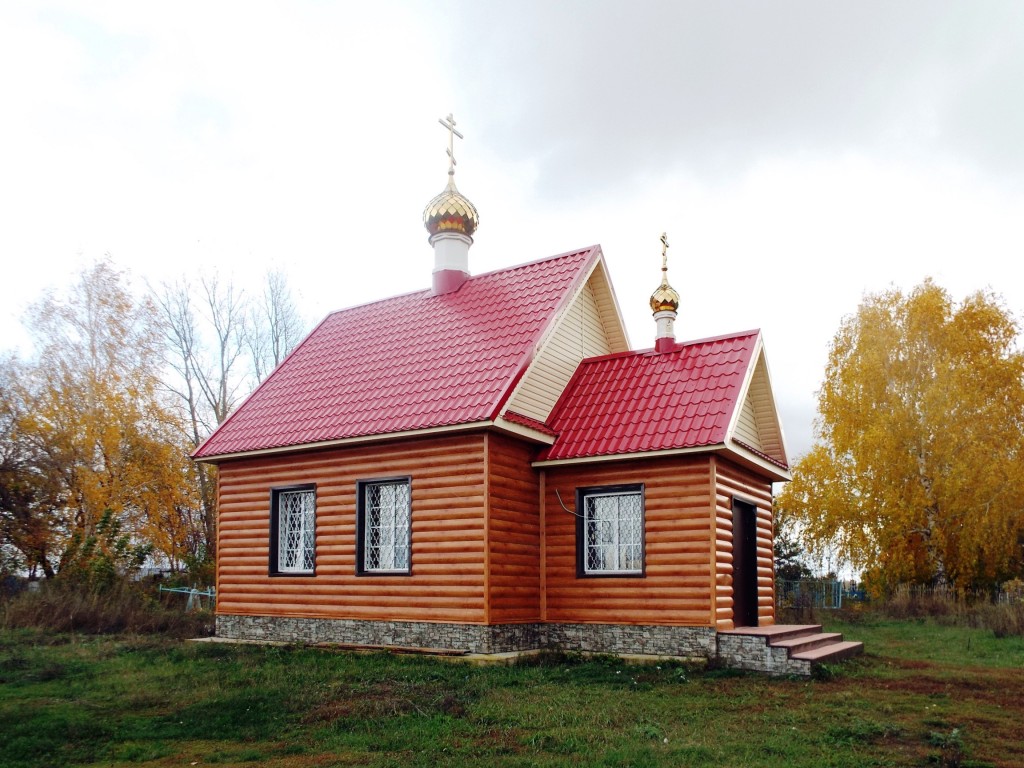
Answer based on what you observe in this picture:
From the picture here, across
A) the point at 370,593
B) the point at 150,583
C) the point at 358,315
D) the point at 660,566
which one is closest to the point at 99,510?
the point at 150,583

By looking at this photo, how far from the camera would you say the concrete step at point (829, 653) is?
34.7 ft

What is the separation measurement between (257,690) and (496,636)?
3184 mm

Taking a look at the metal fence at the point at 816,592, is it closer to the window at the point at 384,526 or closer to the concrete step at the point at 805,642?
the concrete step at the point at 805,642

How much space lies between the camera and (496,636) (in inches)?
449

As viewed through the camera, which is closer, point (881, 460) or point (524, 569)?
point (524, 569)

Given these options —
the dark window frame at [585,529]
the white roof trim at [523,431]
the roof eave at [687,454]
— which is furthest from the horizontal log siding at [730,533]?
the white roof trim at [523,431]

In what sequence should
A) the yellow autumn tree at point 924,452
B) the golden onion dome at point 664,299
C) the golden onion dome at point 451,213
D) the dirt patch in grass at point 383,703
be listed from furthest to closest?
the yellow autumn tree at point 924,452 → the golden onion dome at point 451,213 → the golden onion dome at point 664,299 → the dirt patch in grass at point 383,703

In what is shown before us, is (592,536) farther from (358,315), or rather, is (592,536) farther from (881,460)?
(881,460)

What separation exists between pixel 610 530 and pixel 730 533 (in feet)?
5.13

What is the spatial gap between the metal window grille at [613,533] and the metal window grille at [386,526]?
2.47m

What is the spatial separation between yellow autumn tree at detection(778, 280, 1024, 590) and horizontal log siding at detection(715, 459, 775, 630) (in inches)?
428

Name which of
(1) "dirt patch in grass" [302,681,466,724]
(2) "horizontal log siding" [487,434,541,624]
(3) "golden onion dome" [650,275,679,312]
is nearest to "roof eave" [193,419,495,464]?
(2) "horizontal log siding" [487,434,541,624]

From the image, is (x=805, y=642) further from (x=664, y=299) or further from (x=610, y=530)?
(x=664, y=299)

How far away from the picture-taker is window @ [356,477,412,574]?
12289 mm
